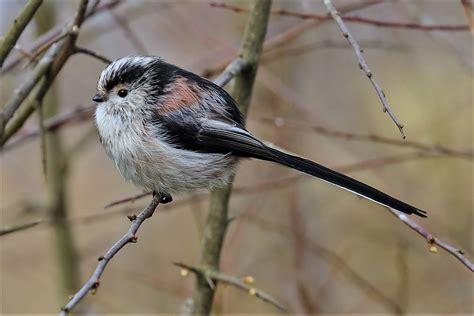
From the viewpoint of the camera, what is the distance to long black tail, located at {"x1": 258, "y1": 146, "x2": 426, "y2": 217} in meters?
2.12

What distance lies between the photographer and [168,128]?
258 centimetres

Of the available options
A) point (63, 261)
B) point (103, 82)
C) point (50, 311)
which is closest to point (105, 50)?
point (50, 311)

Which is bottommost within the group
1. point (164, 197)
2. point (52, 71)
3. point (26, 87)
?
point (164, 197)

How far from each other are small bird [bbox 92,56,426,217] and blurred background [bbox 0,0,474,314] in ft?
1.67

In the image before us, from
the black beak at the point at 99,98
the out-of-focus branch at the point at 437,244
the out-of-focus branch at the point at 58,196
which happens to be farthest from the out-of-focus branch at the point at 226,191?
the out-of-focus branch at the point at 58,196

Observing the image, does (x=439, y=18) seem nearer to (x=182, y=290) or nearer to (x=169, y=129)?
(x=182, y=290)

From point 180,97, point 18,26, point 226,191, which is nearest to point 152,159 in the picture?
point 180,97

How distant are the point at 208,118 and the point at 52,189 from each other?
6.41 ft

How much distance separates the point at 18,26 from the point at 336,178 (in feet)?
4.44

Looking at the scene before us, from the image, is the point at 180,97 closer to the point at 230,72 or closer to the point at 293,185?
the point at 230,72

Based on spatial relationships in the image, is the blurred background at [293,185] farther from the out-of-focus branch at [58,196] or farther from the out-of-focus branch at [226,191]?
the out-of-focus branch at [226,191]

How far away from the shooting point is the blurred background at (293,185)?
388cm

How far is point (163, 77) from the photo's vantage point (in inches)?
106

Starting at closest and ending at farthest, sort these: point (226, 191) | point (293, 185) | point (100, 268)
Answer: point (100, 268), point (226, 191), point (293, 185)
